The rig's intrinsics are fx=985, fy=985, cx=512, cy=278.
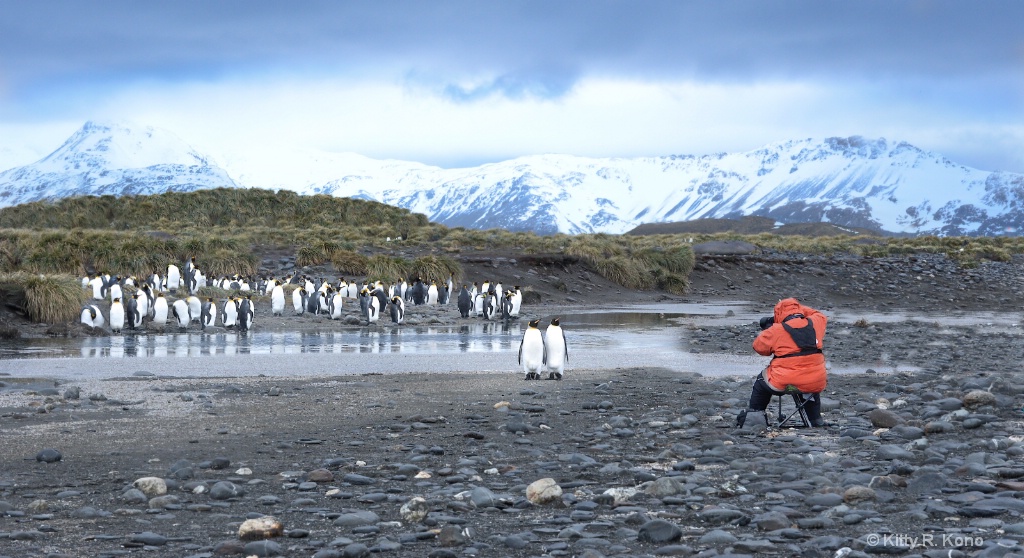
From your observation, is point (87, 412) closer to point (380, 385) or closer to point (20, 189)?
point (380, 385)

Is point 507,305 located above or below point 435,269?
below

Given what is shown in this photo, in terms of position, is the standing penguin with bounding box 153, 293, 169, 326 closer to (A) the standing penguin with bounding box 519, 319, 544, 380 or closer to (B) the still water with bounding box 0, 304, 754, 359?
(B) the still water with bounding box 0, 304, 754, 359

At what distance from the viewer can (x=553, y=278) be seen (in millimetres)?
30281

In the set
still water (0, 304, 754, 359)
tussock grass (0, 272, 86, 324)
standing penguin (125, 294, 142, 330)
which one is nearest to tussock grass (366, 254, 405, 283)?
still water (0, 304, 754, 359)

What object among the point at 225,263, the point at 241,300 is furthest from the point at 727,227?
the point at 241,300

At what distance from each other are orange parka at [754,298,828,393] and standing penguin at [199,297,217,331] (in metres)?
14.2

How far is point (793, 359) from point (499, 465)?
8.14ft

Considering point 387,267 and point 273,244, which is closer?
point 387,267

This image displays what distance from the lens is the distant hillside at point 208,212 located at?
44.0 m

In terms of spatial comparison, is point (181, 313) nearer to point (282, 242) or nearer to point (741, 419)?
point (282, 242)

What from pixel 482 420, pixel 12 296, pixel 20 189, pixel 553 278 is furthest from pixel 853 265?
pixel 20 189

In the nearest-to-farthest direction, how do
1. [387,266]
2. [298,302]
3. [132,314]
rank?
[132,314], [298,302], [387,266]

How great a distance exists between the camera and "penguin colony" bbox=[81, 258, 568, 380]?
19.1m

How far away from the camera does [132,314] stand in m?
18.7
